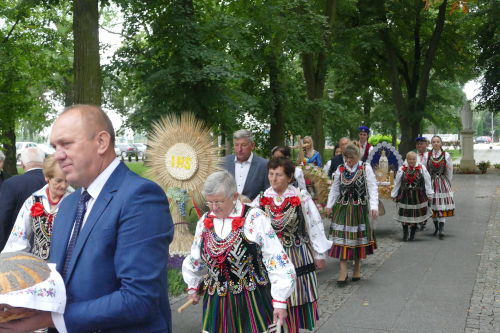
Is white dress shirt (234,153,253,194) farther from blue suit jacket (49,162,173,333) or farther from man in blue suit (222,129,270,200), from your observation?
blue suit jacket (49,162,173,333)

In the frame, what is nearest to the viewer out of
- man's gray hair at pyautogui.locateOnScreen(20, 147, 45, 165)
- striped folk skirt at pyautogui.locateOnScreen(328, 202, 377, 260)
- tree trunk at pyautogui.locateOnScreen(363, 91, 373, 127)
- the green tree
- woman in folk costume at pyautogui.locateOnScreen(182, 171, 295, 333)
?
woman in folk costume at pyautogui.locateOnScreen(182, 171, 295, 333)

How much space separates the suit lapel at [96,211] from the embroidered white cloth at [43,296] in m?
0.12

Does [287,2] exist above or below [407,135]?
above

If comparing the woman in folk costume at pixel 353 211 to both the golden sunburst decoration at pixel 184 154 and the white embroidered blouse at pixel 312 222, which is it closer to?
the golden sunburst decoration at pixel 184 154

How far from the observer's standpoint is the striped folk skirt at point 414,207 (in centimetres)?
1148

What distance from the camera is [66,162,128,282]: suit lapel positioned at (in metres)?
2.16

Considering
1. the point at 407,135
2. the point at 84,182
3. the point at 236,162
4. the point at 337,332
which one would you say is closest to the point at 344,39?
the point at 407,135

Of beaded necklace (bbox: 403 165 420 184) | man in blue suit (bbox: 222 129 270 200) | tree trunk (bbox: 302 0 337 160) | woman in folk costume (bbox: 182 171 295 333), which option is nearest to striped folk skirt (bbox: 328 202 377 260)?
man in blue suit (bbox: 222 129 270 200)

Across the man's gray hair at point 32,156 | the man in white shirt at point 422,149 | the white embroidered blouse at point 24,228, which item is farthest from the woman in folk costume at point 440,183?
the white embroidered blouse at point 24,228

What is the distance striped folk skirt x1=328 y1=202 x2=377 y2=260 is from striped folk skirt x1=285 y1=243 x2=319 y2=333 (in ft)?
8.97

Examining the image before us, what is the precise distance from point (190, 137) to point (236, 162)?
905 millimetres

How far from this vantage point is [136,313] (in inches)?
81.8

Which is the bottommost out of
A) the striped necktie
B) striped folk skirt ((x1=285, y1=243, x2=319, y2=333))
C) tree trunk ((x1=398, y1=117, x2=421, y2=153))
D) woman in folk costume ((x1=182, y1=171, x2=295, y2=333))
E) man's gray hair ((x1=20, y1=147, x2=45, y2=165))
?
striped folk skirt ((x1=285, y1=243, x2=319, y2=333))

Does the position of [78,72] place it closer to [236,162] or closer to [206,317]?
[236,162]
